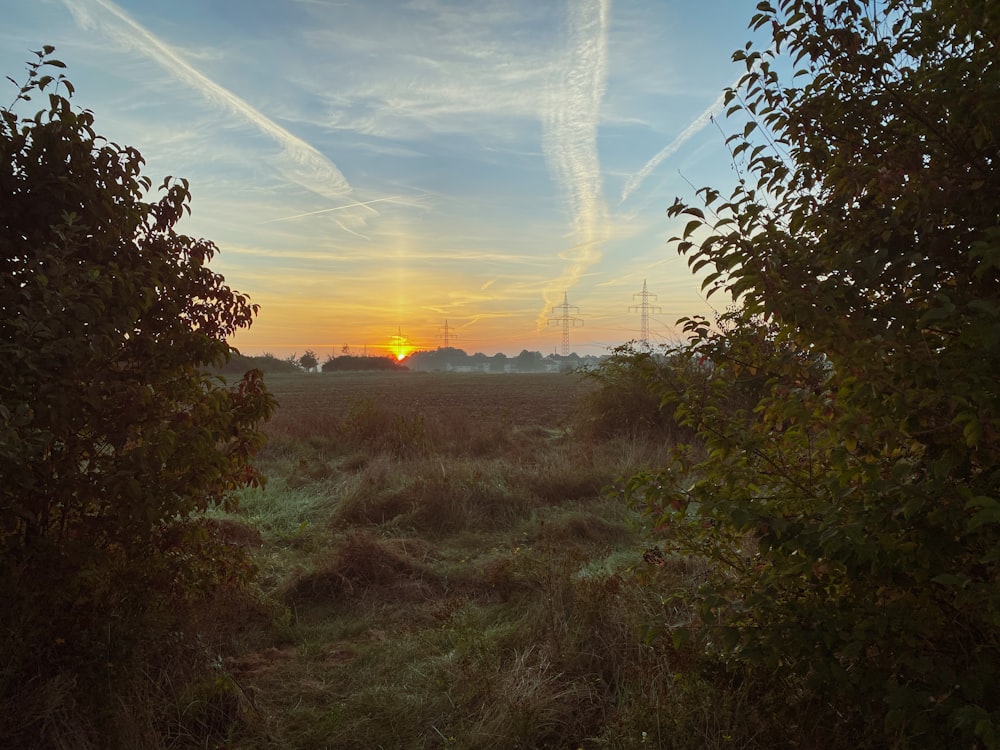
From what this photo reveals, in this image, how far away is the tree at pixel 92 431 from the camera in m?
3.21

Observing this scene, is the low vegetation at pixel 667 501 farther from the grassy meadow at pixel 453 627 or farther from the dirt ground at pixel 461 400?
the dirt ground at pixel 461 400

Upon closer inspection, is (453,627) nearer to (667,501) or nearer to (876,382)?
(667,501)

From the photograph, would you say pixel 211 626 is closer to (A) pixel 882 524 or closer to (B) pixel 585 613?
(B) pixel 585 613

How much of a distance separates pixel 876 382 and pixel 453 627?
3.69 metres

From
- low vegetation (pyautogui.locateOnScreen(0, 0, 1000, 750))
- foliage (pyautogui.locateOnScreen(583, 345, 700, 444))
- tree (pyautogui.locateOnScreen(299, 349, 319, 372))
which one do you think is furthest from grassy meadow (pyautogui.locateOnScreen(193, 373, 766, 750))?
tree (pyautogui.locateOnScreen(299, 349, 319, 372))

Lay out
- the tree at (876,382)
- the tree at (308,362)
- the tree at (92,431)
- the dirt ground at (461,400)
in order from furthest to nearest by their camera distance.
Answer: the tree at (308,362)
the dirt ground at (461,400)
the tree at (92,431)
the tree at (876,382)

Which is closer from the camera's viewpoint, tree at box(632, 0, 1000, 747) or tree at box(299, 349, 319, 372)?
tree at box(632, 0, 1000, 747)

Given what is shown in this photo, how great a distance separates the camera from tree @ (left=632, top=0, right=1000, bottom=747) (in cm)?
225

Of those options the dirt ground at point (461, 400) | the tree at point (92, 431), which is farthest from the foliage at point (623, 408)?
the tree at point (92, 431)

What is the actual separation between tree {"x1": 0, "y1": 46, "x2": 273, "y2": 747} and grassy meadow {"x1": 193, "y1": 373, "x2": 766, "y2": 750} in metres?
0.67

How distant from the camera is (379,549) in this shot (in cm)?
636

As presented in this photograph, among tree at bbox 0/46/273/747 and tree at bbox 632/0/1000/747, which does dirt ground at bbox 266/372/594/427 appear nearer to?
tree at bbox 0/46/273/747

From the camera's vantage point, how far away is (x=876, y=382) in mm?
2309

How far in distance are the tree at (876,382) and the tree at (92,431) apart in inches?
116
